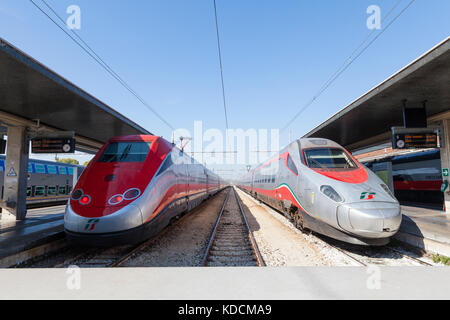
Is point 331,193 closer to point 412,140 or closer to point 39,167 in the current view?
point 412,140

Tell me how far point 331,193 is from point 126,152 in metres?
4.97

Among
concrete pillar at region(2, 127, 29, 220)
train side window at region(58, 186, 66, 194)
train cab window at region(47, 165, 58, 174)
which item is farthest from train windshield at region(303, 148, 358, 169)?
train side window at region(58, 186, 66, 194)

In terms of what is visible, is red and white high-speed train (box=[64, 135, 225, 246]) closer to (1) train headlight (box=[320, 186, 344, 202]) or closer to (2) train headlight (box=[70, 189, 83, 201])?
(2) train headlight (box=[70, 189, 83, 201])

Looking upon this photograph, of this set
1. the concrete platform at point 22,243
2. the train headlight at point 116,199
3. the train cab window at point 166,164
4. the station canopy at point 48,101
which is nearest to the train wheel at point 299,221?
the train cab window at point 166,164

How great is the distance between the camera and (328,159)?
6707 mm

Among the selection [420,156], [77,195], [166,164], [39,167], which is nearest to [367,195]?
[166,164]

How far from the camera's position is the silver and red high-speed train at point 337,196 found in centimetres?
474

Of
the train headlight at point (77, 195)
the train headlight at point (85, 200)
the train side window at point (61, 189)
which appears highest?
the train headlight at point (77, 195)

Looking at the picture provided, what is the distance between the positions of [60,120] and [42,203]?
9546mm

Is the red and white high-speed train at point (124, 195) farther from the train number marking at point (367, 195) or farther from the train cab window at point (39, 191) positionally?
the train cab window at point (39, 191)

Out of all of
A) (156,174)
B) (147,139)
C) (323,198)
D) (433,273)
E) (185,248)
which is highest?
(147,139)

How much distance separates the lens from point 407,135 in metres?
9.05
